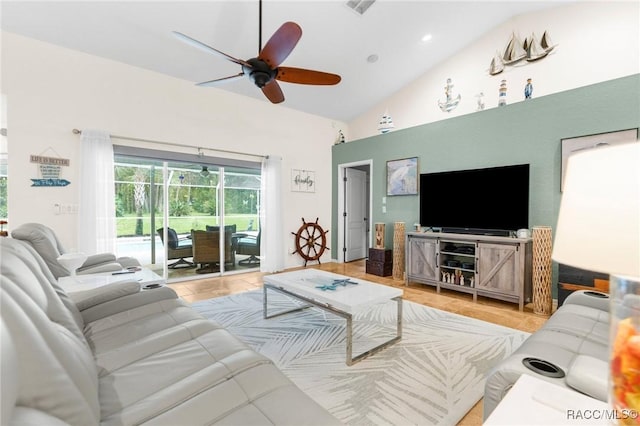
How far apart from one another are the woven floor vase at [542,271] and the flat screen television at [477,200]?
0.30m

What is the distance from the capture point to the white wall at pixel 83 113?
3.22 meters

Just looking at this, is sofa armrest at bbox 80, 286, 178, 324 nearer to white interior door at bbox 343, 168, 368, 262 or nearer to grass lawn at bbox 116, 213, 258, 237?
grass lawn at bbox 116, 213, 258, 237

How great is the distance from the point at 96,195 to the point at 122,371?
320 centimetres

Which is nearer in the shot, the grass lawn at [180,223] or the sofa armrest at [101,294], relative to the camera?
the sofa armrest at [101,294]

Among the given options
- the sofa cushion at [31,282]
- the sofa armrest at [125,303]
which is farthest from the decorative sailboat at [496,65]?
the sofa cushion at [31,282]

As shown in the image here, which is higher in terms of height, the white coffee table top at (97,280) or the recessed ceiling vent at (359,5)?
the recessed ceiling vent at (359,5)

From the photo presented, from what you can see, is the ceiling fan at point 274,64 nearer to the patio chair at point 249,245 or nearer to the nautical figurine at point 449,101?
the nautical figurine at point 449,101

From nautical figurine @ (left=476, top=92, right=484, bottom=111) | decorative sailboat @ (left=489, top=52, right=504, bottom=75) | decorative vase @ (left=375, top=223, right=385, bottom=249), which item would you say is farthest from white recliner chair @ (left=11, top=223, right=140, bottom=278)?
decorative sailboat @ (left=489, top=52, right=504, bottom=75)

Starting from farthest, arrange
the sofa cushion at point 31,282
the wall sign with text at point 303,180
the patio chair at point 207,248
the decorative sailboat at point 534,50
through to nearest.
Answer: the wall sign with text at point 303,180, the patio chair at point 207,248, the decorative sailboat at point 534,50, the sofa cushion at point 31,282

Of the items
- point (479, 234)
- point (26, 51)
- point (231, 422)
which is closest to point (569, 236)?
point (231, 422)

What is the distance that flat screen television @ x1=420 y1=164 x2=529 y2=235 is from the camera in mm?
3549

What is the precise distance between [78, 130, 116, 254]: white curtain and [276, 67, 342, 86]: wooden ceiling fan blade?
261 cm

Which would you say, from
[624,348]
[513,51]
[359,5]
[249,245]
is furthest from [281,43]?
[249,245]

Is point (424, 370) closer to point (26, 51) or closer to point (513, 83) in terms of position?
point (513, 83)
